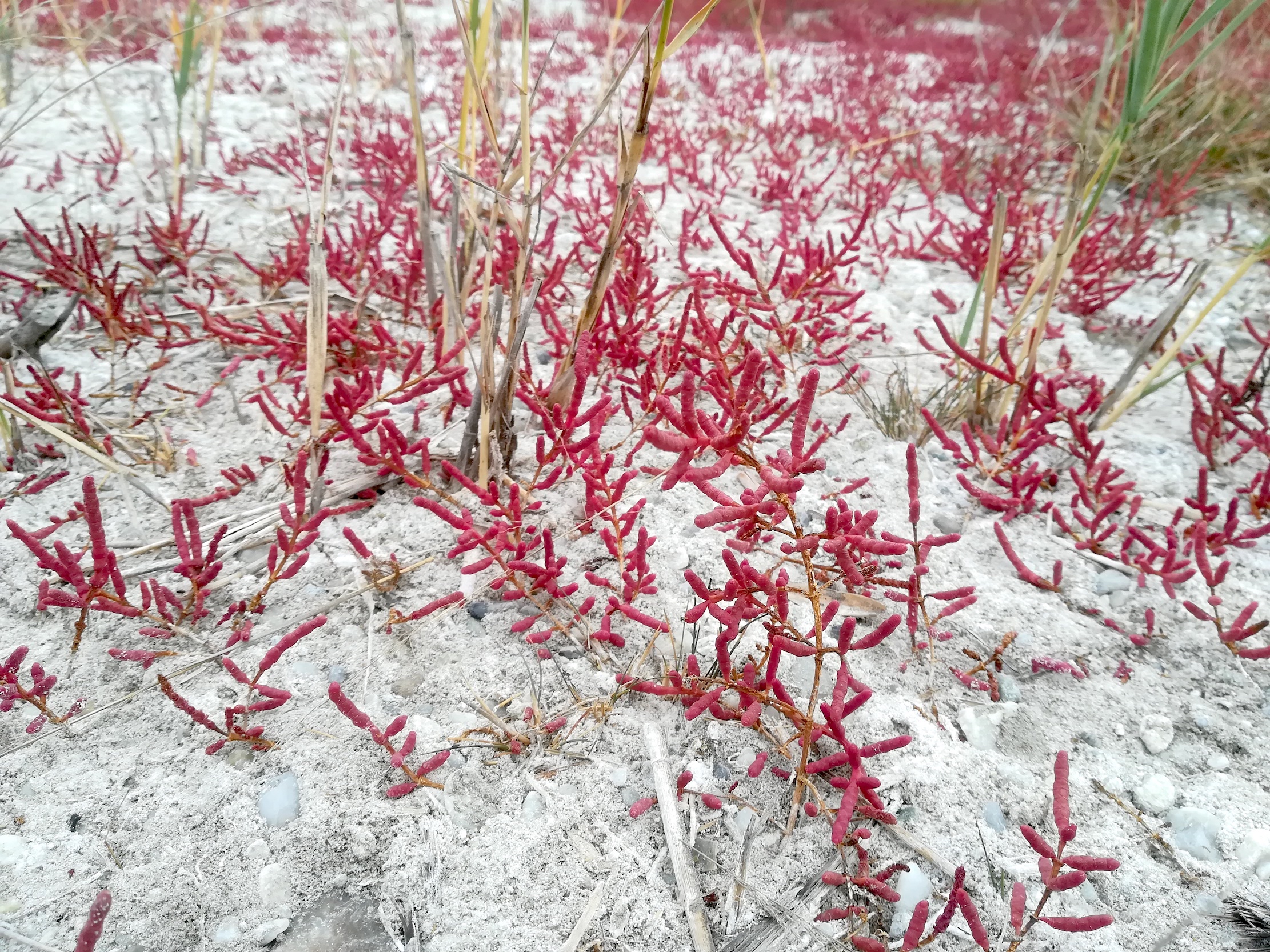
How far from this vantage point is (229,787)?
134 centimetres

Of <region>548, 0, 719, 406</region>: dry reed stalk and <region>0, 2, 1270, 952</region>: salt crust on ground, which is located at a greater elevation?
<region>548, 0, 719, 406</region>: dry reed stalk

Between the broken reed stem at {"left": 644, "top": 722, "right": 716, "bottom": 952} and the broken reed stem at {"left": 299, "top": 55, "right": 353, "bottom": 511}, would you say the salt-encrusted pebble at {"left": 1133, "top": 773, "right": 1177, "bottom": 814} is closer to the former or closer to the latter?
the broken reed stem at {"left": 644, "top": 722, "right": 716, "bottom": 952}

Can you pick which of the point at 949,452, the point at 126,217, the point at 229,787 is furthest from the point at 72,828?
the point at 126,217

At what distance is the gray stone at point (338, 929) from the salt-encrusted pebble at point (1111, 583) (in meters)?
1.96

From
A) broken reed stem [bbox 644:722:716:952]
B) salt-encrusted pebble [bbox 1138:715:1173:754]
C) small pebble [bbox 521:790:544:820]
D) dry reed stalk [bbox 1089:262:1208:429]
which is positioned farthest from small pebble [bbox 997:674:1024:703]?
dry reed stalk [bbox 1089:262:1208:429]

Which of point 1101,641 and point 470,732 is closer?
point 470,732

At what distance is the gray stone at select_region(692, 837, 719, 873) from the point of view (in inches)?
50.9

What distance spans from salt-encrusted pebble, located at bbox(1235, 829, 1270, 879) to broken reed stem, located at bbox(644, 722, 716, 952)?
97cm

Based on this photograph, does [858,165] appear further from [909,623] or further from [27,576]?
[27,576]

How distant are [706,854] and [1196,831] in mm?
1011

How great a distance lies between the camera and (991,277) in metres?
2.21

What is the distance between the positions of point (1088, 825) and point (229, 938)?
165 cm

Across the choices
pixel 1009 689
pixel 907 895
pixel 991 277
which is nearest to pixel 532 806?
pixel 907 895

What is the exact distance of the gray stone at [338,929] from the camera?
1170 millimetres
